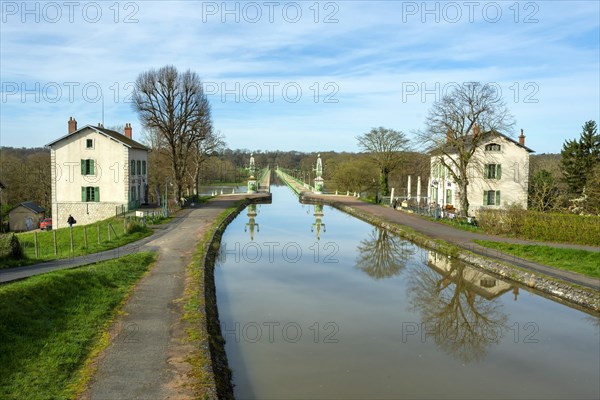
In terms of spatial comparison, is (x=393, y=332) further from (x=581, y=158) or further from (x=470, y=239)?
(x=581, y=158)

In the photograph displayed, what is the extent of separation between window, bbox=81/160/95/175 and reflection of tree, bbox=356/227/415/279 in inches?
699

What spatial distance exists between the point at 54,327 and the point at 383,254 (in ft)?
49.0

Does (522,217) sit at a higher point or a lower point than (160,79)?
lower

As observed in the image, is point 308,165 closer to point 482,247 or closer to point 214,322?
point 482,247

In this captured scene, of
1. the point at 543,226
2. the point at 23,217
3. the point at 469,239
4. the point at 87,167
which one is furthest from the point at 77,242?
the point at 23,217

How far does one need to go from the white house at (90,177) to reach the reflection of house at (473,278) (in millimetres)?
20216

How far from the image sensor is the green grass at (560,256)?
53.7 feet

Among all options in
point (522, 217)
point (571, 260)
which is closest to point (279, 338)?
point (571, 260)

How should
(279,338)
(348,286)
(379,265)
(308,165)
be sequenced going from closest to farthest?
(279,338) → (348,286) → (379,265) → (308,165)

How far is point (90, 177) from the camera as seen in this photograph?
104 feet

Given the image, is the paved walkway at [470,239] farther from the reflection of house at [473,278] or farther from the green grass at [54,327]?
the green grass at [54,327]

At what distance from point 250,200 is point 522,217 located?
29124 mm

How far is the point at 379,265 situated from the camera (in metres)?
19.8

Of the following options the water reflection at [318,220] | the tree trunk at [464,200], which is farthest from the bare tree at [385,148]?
the tree trunk at [464,200]
